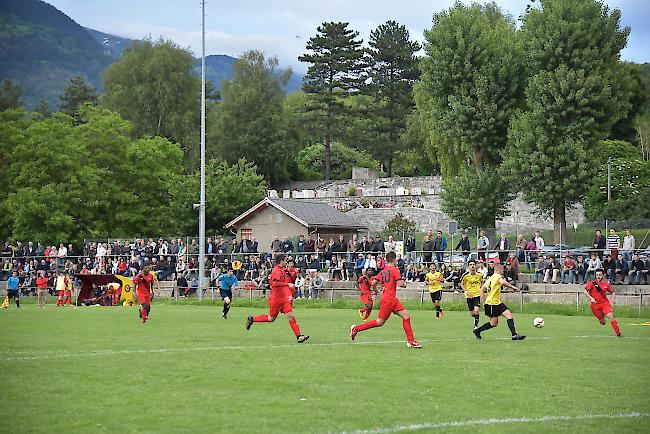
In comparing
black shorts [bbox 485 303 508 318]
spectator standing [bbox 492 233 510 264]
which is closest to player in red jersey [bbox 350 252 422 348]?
black shorts [bbox 485 303 508 318]

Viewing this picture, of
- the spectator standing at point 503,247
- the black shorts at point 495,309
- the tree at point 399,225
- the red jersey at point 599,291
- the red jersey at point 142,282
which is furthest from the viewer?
the tree at point 399,225

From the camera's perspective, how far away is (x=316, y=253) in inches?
1922

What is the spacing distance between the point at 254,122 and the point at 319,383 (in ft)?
293

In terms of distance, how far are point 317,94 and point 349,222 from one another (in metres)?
41.3

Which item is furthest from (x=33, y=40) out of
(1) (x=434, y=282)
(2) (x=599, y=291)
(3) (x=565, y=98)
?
(3) (x=565, y=98)

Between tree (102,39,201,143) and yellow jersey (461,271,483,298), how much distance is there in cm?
7144

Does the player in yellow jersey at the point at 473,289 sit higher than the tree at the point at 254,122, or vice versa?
the tree at the point at 254,122

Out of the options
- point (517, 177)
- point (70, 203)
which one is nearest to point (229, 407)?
point (517, 177)

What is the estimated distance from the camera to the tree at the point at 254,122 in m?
102

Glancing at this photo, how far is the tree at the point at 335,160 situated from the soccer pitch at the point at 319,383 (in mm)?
87090

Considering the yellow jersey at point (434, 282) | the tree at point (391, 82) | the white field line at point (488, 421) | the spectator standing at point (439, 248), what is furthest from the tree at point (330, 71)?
the white field line at point (488, 421)

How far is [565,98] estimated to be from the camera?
177ft

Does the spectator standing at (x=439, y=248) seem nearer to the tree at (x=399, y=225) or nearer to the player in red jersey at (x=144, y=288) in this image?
the player in red jersey at (x=144, y=288)

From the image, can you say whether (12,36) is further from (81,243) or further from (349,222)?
(81,243)
